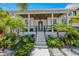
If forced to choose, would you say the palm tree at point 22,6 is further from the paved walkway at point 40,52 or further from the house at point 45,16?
the paved walkway at point 40,52

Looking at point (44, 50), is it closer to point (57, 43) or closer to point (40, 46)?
point (40, 46)

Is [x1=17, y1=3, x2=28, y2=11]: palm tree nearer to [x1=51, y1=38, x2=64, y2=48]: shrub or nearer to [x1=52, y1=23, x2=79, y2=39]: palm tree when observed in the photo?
[x1=52, y1=23, x2=79, y2=39]: palm tree

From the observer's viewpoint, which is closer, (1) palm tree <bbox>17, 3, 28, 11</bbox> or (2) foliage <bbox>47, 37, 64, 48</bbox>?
(1) palm tree <bbox>17, 3, 28, 11</bbox>

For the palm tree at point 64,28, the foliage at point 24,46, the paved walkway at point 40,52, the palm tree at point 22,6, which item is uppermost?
the palm tree at point 22,6

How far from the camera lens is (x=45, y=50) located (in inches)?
253

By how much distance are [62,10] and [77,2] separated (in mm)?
452

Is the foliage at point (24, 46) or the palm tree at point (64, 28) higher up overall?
the palm tree at point (64, 28)

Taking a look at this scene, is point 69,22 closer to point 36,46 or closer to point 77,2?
point 77,2

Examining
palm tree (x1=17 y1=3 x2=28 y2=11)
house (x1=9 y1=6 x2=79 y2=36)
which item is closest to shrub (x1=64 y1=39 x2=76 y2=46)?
house (x1=9 y1=6 x2=79 y2=36)

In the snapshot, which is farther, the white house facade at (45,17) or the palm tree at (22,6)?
the white house facade at (45,17)

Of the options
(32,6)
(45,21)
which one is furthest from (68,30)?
(32,6)

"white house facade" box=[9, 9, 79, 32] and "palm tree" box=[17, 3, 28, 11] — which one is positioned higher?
"palm tree" box=[17, 3, 28, 11]

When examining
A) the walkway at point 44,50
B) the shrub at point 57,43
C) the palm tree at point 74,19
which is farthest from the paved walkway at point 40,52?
the palm tree at point 74,19

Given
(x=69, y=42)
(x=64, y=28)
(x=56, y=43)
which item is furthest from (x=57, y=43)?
(x=64, y=28)
